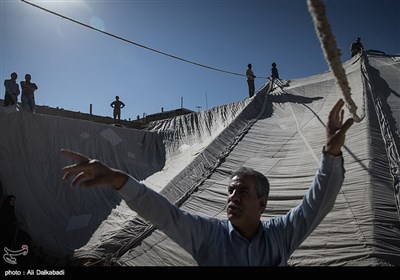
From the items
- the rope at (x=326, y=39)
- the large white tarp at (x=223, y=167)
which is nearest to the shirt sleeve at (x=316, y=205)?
the rope at (x=326, y=39)

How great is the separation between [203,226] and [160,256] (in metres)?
1.98

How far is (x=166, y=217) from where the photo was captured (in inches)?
45.9

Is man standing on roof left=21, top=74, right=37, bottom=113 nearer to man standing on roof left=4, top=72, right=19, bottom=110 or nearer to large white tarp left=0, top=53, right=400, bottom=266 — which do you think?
man standing on roof left=4, top=72, right=19, bottom=110

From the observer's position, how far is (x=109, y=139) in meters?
6.68

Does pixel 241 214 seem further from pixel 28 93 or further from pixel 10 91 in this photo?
pixel 10 91

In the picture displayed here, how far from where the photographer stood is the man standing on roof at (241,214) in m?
1.13

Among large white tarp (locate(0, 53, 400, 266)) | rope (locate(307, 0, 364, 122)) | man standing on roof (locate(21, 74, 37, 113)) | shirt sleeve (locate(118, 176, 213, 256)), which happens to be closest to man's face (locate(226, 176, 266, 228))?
shirt sleeve (locate(118, 176, 213, 256))

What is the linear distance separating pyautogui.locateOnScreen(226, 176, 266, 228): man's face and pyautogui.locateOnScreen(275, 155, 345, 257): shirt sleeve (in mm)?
136

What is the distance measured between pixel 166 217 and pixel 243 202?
0.32 m

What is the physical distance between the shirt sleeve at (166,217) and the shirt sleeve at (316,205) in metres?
0.34

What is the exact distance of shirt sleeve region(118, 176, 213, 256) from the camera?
1.13 meters

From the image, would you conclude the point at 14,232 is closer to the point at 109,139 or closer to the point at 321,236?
the point at 109,139

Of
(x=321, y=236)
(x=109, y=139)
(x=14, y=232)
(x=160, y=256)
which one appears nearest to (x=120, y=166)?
(x=109, y=139)

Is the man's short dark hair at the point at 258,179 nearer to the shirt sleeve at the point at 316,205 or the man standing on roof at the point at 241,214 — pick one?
the man standing on roof at the point at 241,214
